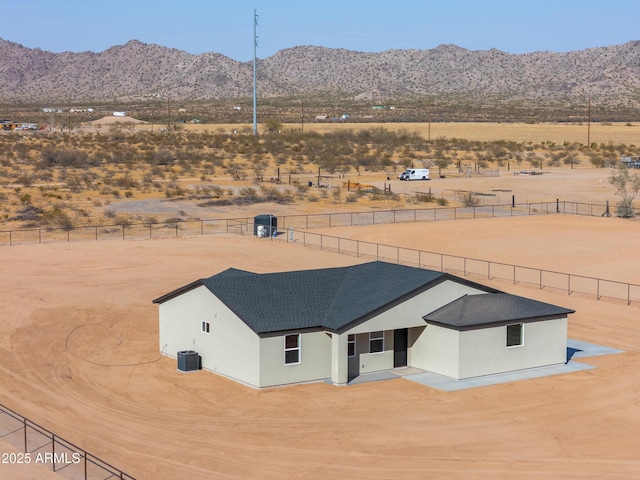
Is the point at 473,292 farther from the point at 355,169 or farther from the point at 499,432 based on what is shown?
the point at 355,169

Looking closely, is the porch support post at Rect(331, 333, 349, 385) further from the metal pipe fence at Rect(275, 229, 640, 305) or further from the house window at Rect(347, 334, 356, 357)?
the metal pipe fence at Rect(275, 229, 640, 305)

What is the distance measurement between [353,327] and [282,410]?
4.30 metres

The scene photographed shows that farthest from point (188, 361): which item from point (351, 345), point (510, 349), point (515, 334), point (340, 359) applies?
point (515, 334)

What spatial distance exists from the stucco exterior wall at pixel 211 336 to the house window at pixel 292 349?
104 cm

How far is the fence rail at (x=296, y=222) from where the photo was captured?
66375 mm

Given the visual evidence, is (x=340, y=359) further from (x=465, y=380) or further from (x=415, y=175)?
(x=415, y=175)

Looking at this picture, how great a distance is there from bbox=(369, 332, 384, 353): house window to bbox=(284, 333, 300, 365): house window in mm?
2792

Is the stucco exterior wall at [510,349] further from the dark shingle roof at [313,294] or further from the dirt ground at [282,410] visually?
the dark shingle roof at [313,294]

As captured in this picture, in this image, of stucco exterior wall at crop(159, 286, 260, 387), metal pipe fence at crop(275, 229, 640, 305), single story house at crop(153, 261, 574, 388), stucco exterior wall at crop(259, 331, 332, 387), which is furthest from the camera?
metal pipe fence at crop(275, 229, 640, 305)

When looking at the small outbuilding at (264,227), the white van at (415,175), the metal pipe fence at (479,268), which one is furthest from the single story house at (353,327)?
the white van at (415,175)

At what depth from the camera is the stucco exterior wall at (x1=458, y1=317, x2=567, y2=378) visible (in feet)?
114

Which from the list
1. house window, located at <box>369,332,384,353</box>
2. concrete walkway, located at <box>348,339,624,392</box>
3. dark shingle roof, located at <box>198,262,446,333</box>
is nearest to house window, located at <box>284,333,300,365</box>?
dark shingle roof, located at <box>198,262,446,333</box>

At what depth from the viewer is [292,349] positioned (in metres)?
33.6

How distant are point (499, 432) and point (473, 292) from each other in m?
8.84
